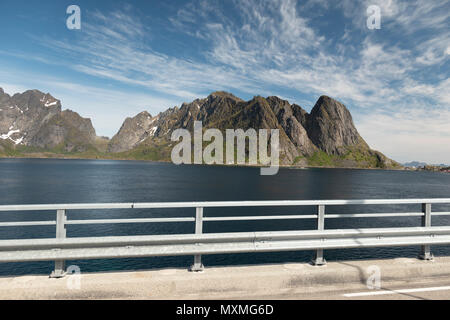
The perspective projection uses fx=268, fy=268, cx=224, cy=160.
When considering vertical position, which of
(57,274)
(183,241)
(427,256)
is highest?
(183,241)

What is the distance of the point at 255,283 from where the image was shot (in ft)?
18.4

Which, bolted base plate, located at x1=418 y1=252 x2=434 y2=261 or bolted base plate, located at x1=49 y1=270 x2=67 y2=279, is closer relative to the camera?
bolted base plate, located at x1=49 y1=270 x2=67 y2=279

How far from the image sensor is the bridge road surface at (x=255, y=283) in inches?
203

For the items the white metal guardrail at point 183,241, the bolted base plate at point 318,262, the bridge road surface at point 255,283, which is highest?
→ the white metal guardrail at point 183,241

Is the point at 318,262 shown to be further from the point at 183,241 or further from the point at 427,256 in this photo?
the point at 183,241

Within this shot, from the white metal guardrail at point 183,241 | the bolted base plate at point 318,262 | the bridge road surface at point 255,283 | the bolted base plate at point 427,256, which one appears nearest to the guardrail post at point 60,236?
the white metal guardrail at point 183,241

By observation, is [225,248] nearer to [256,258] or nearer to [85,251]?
[85,251]

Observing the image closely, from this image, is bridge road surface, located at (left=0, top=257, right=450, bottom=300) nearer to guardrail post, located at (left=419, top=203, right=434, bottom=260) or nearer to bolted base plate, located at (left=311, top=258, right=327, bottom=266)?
bolted base plate, located at (left=311, top=258, right=327, bottom=266)

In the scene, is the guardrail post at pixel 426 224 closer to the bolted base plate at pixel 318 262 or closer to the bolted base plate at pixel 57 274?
the bolted base plate at pixel 318 262

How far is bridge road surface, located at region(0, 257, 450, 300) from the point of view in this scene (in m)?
5.14

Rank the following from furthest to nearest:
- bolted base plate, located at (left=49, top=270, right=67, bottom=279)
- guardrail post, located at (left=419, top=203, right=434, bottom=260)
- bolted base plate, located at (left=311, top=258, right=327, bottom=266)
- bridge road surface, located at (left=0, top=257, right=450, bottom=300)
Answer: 1. guardrail post, located at (left=419, top=203, right=434, bottom=260)
2. bolted base plate, located at (left=311, top=258, right=327, bottom=266)
3. bolted base plate, located at (left=49, top=270, right=67, bottom=279)
4. bridge road surface, located at (left=0, top=257, right=450, bottom=300)

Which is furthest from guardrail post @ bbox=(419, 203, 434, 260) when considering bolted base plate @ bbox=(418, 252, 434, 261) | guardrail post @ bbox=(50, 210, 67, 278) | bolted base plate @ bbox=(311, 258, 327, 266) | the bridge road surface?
guardrail post @ bbox=(50, 210, 67, 278)

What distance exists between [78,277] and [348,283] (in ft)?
18.8

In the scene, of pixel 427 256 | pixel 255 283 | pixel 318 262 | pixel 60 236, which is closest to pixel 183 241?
pixel 255 283
